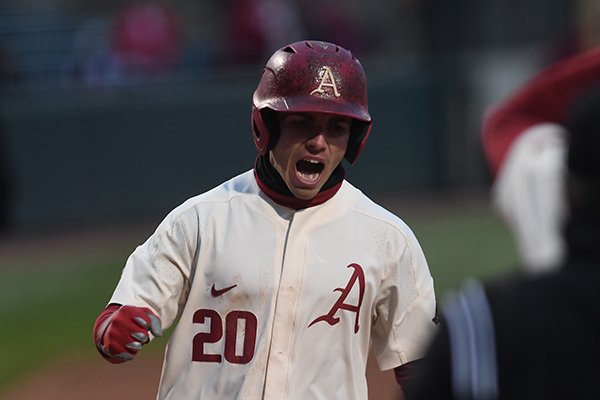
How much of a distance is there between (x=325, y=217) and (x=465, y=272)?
8.75 m

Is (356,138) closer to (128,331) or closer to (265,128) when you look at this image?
(265,128)

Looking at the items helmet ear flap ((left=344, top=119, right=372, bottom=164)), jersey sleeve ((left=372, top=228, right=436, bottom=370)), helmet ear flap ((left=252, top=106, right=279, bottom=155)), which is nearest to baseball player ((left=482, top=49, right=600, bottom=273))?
jersey sleeve ((left=372, top=228, right=436, bottom=370))

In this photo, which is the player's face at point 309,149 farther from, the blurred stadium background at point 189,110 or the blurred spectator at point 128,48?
the blurred spectator at point 128,48

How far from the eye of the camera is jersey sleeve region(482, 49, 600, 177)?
17.2 feet

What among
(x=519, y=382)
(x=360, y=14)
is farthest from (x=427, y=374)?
(x=360, y=14)

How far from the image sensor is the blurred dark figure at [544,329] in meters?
2.59

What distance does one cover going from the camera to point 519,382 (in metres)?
2.59

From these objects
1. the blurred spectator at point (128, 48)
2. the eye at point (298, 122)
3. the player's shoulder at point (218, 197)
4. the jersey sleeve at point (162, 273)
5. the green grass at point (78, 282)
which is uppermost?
the blurred spectator at point (128, 48)

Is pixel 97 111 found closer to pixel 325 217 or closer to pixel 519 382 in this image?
pixel 325 217

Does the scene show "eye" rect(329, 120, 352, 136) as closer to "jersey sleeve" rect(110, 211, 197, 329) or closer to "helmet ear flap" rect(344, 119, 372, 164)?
"helmet ear flap" rect(344, 119, 372, 164)

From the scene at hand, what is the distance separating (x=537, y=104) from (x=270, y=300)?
160 cm

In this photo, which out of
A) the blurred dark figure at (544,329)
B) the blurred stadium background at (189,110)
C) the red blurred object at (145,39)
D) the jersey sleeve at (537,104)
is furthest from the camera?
the red blurred object at (145,39)

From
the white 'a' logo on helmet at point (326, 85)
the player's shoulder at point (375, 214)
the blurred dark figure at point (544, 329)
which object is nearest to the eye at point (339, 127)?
the white 'a' logo on helmet at point (326, 85)

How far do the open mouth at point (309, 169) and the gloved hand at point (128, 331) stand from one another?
63cm
